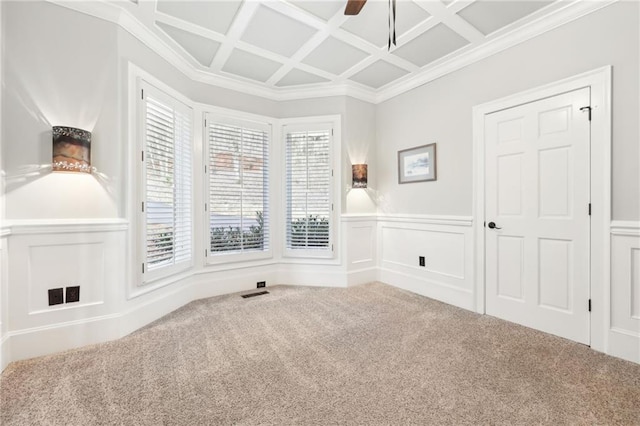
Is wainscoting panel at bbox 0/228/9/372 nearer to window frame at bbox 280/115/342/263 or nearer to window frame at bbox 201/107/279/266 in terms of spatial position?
window frame at bbox 201/107/279/266

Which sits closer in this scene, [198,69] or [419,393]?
[419,393]

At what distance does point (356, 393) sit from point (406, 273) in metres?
2.42

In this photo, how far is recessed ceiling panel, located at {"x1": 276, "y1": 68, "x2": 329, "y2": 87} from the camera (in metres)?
3.67

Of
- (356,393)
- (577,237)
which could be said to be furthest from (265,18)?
(577,237)

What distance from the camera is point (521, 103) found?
9.06 feet

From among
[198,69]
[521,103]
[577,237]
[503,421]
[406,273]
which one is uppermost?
[198,69]

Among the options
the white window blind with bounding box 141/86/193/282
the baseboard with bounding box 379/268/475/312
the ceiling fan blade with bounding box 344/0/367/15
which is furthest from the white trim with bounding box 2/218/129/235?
the baseboard with bounding box 379/268/475/312

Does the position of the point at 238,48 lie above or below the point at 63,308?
above

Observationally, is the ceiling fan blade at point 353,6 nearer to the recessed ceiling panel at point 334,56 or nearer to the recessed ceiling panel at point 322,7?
the recessed ceiling panel at point 322,7

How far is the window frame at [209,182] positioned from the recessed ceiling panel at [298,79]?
0.54 metres

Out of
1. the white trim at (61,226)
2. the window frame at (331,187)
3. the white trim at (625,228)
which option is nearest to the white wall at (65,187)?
the white trim at (61,226)

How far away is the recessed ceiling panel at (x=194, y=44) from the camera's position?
277 centimetres

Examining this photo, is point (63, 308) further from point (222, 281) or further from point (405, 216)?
point (405, 216)

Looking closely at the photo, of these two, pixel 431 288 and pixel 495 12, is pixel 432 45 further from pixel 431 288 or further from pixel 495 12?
pixel 431 288
